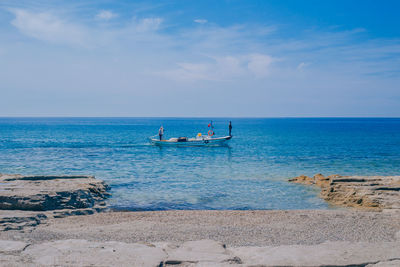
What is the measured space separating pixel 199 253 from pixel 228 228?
269 centimetres

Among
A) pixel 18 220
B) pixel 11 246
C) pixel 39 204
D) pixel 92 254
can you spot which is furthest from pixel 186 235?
pixel 39 204

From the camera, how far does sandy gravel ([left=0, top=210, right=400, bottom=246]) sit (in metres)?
8.39

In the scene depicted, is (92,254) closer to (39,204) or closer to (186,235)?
(186,235)

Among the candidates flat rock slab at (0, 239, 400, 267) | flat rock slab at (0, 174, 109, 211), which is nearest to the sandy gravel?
flat rock slab at (0, 239, 400, 267)

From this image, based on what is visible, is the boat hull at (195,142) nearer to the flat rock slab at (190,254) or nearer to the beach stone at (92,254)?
the flat rock slab at (190,254)

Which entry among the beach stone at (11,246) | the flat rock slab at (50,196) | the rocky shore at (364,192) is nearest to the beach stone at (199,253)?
the beach stone at (11,246)

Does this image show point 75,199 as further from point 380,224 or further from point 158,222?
point 380,224

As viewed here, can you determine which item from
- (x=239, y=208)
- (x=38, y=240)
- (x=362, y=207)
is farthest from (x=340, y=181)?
(x=38, y=240)

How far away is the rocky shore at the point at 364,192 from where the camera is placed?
13.7 m

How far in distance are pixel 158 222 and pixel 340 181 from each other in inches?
433

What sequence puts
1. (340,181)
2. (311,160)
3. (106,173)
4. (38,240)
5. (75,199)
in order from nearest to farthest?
(38,240) < (75,199) < (340,181) < (106,173) < (311,160)

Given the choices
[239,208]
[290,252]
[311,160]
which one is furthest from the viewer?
[311,160]

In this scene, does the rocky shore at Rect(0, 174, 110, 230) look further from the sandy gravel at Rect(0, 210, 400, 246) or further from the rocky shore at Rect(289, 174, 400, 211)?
the rocky shore at Rect(289, 174, 400, 211)

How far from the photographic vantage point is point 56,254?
665cm
